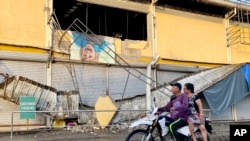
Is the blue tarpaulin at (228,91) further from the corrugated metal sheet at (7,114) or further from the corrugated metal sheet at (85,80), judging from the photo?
the corrugated metal sheet at (7,114)

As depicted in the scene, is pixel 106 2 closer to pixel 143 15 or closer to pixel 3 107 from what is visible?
pixel 143 15

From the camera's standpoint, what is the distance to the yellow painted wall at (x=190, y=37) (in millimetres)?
19281

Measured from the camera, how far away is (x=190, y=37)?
20.4 metres

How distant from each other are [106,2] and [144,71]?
411 centimetres

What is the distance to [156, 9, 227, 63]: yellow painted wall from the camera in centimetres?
1928

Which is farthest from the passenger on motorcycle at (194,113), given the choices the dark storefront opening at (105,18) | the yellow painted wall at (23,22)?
the dark storefront opening at (105,18)

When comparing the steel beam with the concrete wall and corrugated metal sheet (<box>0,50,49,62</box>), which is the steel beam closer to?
the concrete wall

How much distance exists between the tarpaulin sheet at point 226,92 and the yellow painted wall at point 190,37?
233 cm

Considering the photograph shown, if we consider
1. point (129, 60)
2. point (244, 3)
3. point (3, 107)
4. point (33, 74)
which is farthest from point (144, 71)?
point (244, 3)

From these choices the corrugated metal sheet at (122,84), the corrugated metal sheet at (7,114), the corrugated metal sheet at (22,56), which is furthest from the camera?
the corrugated metal sheet at (122,84)

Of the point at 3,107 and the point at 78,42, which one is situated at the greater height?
the point at 78,42

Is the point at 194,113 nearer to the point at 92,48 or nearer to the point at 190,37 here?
the point at 92,48

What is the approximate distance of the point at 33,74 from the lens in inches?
589

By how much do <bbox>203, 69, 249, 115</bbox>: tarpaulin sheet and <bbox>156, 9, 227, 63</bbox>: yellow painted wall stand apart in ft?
7.64
